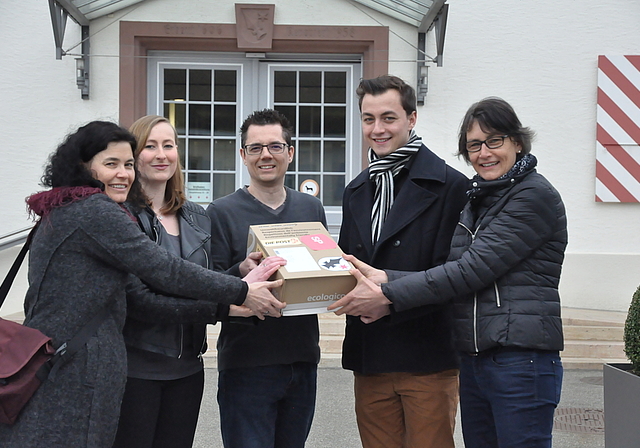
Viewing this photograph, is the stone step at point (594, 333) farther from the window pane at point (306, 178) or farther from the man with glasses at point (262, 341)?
the man with glasses at point (262, 341)

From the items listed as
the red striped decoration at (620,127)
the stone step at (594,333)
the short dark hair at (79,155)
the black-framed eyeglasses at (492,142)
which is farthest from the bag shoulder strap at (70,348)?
the red striped decoration at (620,127)

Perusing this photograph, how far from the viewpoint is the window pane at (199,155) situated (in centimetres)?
886

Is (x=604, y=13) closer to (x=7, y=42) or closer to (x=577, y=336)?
(x=577, y=336)

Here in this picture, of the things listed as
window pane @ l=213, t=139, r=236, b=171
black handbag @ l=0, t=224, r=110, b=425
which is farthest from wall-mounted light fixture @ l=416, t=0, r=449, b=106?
black handbag @ l=0, t=224, r=110, b=425

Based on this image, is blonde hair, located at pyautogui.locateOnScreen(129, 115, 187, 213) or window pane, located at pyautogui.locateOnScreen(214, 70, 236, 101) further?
window pane, located at pyautogui.locateOnScreen(214, 70, 236, 101)

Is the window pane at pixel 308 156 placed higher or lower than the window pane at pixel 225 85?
lower

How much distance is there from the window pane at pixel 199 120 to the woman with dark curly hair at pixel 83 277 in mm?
6514

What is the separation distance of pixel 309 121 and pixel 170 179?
606cm

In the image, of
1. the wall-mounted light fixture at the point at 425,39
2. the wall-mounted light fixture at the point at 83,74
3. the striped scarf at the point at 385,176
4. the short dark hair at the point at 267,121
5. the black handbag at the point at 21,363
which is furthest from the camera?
the wall-mounted light fixture at the point at 83,74

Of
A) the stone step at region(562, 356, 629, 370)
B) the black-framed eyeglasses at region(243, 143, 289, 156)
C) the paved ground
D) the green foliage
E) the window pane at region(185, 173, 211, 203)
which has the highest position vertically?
the black-framed eyeglasses at region(243, 143, 289, 156)

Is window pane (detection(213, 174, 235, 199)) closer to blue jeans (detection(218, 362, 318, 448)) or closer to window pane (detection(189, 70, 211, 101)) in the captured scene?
window pane (detection(189, 70, 211, 101))

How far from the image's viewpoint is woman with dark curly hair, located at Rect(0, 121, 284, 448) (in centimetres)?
212

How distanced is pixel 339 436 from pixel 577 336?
347 cm

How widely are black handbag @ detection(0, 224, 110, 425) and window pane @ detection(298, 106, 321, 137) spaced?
22.9 feet
